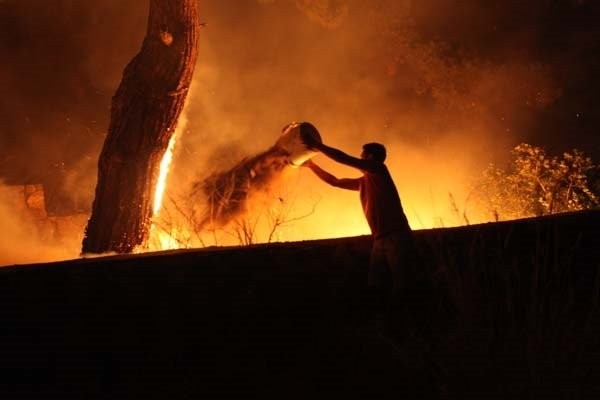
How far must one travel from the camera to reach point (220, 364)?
13.0 feet

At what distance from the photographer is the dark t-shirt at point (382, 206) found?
455 cm

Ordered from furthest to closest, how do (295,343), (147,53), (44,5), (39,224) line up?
(44,5) < (39,224) < (147,53) < (295,343)

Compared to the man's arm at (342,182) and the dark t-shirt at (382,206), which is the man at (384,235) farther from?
the man's arm at (342,182)

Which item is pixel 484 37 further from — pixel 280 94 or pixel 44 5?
pixel 44 5

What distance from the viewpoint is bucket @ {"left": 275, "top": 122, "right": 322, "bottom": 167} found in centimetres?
550

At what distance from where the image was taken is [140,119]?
5660 millimetres

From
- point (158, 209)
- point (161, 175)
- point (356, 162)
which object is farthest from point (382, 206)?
point (158, 209)

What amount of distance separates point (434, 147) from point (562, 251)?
6271 mm

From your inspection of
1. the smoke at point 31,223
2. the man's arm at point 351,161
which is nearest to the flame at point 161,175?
the man's arm at point 351,161

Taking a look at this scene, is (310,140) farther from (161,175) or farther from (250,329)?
(250,329)

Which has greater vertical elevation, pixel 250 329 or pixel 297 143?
pixel 297 143

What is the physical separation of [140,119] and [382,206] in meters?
2.44

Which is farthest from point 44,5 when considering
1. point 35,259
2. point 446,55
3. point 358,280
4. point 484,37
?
point 358,280

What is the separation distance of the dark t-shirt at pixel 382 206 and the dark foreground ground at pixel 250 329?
0.37 metres
